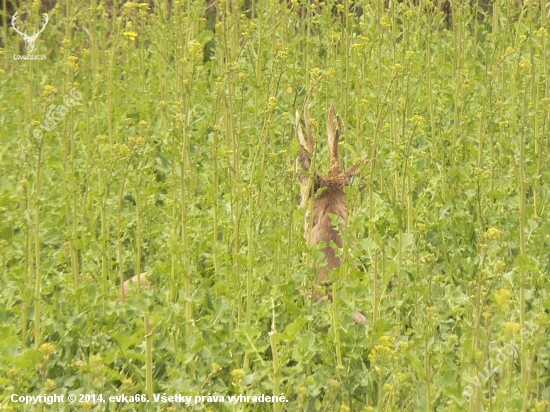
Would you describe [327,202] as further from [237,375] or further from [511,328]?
[511,328]

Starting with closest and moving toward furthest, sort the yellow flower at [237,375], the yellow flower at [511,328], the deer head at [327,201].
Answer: the yellow flower at [511,328]
the yellow flower at [237,375]
the deer head at [327,201]

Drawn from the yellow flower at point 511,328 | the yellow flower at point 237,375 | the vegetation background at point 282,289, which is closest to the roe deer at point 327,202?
the vegetation background at point 282,289

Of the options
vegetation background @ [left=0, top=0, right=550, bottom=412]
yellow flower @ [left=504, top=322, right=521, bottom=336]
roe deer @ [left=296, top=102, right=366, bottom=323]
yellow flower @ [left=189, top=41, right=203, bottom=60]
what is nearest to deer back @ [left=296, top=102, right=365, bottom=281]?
roe deer @ [left=296, top=102, right=366, bottom=323]

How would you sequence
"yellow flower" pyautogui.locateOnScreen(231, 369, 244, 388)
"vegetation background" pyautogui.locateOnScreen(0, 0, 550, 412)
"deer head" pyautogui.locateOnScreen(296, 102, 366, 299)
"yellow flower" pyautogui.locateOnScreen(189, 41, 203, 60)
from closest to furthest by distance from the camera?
"yellow flower" pyautogui.locateOnScreen(231, 369, 244, 388) → "vegetation background" pyautogui.locateOnScreen(0, 0, 550, 412) → "yellow flower" pyautogui.locateOnScreen(189, 41, 203, 60) → "deer head" pyautogui.locateOnScreen(296, 102, 366, 299)

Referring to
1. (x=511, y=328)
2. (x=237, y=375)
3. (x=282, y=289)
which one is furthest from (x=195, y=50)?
(x=511, y=328)

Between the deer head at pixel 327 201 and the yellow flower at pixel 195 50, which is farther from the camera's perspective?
the deer head at pixel 327 201

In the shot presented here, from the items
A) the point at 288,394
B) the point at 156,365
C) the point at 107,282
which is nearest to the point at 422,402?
the point at 288,394

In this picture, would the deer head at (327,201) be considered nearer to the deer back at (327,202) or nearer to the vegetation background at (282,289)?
the deer back at (327,202)

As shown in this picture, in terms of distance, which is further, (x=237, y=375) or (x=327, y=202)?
(x=327, y=202)

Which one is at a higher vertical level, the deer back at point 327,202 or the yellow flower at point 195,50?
the yellow flower at point 195,50

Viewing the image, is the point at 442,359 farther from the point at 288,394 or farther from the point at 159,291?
the point at 159,291

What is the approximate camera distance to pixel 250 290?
3.14m

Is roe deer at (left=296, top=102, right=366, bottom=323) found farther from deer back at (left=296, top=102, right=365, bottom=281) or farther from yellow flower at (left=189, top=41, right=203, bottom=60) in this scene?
yellow flower at (left=189, top=41, right=203, bottom=60)

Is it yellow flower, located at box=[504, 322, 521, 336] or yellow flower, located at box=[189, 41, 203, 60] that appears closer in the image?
yellow flower, located at box=[504, 322, 521, 336]
